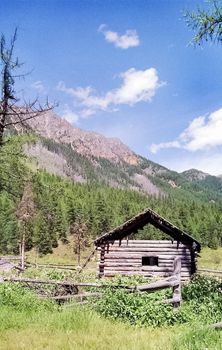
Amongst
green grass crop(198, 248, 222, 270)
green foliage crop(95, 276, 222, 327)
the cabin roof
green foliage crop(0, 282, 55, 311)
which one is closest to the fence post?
green foliage crop(95, 276, 222, 327)

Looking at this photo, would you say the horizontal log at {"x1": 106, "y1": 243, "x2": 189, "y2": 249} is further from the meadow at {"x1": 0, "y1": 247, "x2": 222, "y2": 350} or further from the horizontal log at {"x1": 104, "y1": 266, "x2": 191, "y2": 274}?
the meadow at {"x1": 0, "y1": 247, "x2": 222, "y2": 350}

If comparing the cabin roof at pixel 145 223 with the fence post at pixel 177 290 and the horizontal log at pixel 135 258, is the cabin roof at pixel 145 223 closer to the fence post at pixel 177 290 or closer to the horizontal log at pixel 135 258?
the horizontal log at pixel 135 258

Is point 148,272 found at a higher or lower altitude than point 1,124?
lower

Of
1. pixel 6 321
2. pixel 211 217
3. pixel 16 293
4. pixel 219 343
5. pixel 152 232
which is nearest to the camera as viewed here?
pixel 219 343

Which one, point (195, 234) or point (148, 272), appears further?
point (195, 234)

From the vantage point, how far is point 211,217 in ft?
511

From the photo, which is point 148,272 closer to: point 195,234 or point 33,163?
point 33,163

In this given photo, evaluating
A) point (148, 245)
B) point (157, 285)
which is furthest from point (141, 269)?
point (157, 285)

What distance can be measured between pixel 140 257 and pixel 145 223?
235 centimetres

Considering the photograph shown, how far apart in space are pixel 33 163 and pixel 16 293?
7636 millimetres

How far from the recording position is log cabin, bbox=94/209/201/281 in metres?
27.9

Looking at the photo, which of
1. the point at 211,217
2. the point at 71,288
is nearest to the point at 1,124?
the point at 71,288

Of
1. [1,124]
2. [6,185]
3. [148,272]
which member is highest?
[1,124]

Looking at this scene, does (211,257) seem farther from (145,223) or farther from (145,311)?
(145,311)
